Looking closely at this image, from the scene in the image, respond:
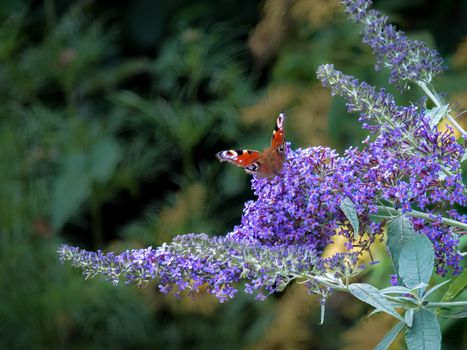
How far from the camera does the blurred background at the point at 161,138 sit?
396cm

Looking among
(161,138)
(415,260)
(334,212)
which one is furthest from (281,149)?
(161,138)

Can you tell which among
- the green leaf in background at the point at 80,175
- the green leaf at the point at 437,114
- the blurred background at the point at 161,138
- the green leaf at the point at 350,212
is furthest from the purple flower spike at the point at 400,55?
the green leaf in background at the point at 80,175

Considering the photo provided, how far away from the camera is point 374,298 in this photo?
1.18 metres

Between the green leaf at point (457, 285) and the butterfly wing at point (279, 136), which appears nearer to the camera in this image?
the green leaf at point (457, 285)

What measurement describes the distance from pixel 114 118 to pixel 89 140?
0.29 m

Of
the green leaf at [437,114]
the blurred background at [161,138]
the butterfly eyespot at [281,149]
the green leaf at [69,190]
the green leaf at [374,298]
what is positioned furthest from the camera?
the green leaf at [69,190]

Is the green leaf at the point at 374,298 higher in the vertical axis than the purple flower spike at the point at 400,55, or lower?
lower

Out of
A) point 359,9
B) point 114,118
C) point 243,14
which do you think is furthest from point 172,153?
point 359,9

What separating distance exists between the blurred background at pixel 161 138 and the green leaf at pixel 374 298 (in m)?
2.36

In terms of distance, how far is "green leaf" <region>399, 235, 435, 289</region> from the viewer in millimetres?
1232

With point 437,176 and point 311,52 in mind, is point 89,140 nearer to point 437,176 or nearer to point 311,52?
point 311,52

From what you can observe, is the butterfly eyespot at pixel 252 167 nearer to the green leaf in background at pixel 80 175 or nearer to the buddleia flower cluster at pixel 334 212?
the buddleia flower cluster at pixel 334 212

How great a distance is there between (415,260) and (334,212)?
158 mm

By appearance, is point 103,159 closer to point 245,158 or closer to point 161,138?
point 161,138
